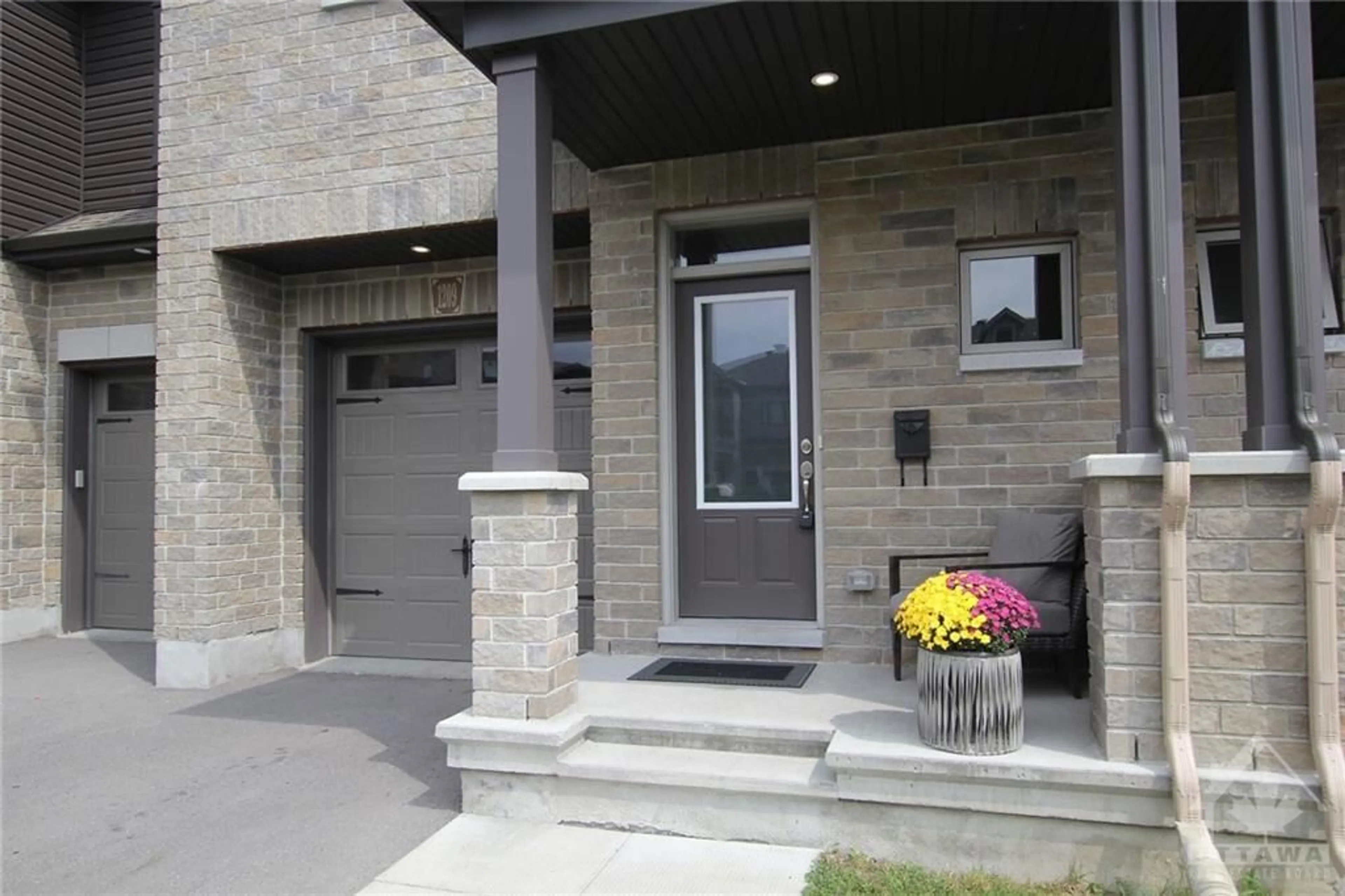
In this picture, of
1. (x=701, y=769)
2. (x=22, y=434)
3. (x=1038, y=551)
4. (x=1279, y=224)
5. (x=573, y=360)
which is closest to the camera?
(x=1279, y=224)

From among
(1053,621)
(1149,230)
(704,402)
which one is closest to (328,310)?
(704,402)

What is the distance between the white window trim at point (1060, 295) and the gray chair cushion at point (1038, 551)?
2.64 feet

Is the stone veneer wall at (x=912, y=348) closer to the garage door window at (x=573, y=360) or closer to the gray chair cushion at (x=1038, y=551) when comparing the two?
the gray chair cushion at (x=1038, y=551)

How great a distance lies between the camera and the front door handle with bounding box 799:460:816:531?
477 centimetres

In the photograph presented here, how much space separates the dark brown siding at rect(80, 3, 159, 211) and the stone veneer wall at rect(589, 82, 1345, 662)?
16.7ft

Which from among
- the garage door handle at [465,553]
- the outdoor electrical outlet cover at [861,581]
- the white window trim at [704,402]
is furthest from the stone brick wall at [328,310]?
the outdoor electrical outlet cover at [861,581]

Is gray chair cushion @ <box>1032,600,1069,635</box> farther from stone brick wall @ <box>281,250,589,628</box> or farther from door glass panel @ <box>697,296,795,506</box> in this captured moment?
stone brick wall @ <box>281,250,589,628</box>

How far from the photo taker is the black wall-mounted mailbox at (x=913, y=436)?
451 cm

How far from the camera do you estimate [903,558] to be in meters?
4.22

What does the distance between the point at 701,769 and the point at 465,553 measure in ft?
11.2

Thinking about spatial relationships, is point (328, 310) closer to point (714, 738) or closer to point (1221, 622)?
point (714, 738)

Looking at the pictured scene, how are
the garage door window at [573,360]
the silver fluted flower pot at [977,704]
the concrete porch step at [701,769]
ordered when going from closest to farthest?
the silver fluted flower pot at [977,704], the concrete porch step at [701,769], the garage door window at [573,360]

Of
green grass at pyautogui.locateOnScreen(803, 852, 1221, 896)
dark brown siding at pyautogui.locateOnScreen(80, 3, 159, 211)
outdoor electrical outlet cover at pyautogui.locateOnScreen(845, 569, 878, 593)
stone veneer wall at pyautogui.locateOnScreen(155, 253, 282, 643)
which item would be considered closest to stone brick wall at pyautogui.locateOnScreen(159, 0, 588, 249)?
stone veneer wall at pyautogui.locateOnScreen(155, 253, 282, 643)

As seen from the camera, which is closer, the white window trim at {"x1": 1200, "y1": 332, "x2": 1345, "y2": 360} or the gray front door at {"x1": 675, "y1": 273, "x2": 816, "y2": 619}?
the white window trim at {"x1": 1200, "y1": 332, "x2": 1345, "y2": 360}
